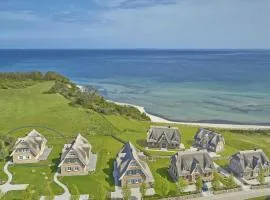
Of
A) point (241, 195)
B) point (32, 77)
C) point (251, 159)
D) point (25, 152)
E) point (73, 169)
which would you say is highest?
point (32, 77)

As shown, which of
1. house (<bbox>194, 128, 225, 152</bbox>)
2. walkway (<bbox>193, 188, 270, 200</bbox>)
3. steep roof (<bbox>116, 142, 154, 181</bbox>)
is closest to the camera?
walkway (<bbox>193, 188, 270, 200</bbox>)

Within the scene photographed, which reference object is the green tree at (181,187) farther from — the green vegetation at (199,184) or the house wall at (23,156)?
the house wall at (23,156)

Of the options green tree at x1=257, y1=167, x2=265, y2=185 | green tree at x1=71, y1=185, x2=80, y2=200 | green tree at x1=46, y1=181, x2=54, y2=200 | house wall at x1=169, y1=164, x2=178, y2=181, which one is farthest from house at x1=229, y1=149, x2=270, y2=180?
green tree at x1=46, y1=181, x2=54, y2=200

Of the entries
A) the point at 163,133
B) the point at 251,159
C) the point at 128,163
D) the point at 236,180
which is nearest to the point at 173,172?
the point at 128,163

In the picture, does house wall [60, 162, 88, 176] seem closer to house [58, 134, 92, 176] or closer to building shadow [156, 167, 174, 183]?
house [58, 134, 92, 176]

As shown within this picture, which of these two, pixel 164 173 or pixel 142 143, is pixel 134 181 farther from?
pixel 142 143

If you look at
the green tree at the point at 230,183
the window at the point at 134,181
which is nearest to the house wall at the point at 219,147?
the green tree at the point at 230,183
